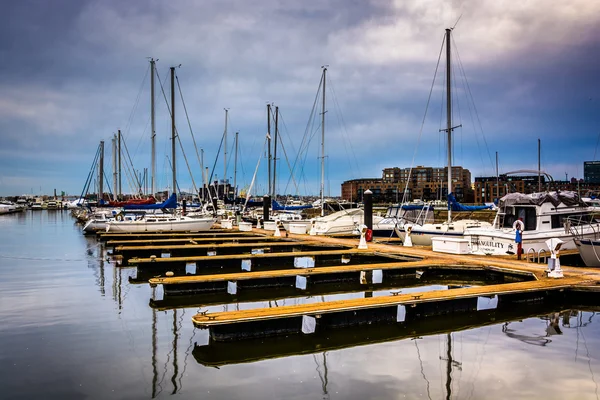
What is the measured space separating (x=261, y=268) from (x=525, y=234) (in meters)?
11.6

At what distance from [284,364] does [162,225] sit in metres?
31.4

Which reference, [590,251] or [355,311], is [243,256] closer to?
[355,311]

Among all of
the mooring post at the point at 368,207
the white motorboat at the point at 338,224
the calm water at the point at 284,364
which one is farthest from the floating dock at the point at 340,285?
the white motorboat at the point at 338,224

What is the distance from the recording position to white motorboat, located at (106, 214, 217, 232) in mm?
37688

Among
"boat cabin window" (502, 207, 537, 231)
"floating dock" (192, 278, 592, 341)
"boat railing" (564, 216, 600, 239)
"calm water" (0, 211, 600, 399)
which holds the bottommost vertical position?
"calm water" (0, 211, 600, 399)

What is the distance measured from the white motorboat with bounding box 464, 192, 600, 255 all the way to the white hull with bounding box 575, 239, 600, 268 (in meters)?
2.03

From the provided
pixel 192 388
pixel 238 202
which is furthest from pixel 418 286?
pixel 238 202

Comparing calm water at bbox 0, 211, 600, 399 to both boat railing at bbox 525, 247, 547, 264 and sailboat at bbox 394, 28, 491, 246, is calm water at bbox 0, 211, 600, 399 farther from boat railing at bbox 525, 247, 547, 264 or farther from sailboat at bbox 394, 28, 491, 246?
sailboat at bbox 394, 28, 491, 246

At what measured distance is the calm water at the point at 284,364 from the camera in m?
7.70

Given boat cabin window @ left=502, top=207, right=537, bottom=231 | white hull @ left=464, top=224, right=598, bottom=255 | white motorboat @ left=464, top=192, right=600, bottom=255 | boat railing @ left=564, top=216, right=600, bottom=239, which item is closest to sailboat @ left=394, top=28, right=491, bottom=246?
boat cabin window @ left=502, top=207, right=537, bottom=231

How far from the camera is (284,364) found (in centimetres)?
895

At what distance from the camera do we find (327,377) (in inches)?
326

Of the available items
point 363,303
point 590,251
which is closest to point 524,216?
point 590,251

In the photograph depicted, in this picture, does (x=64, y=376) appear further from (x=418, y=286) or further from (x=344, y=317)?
(x=418, y=286)
